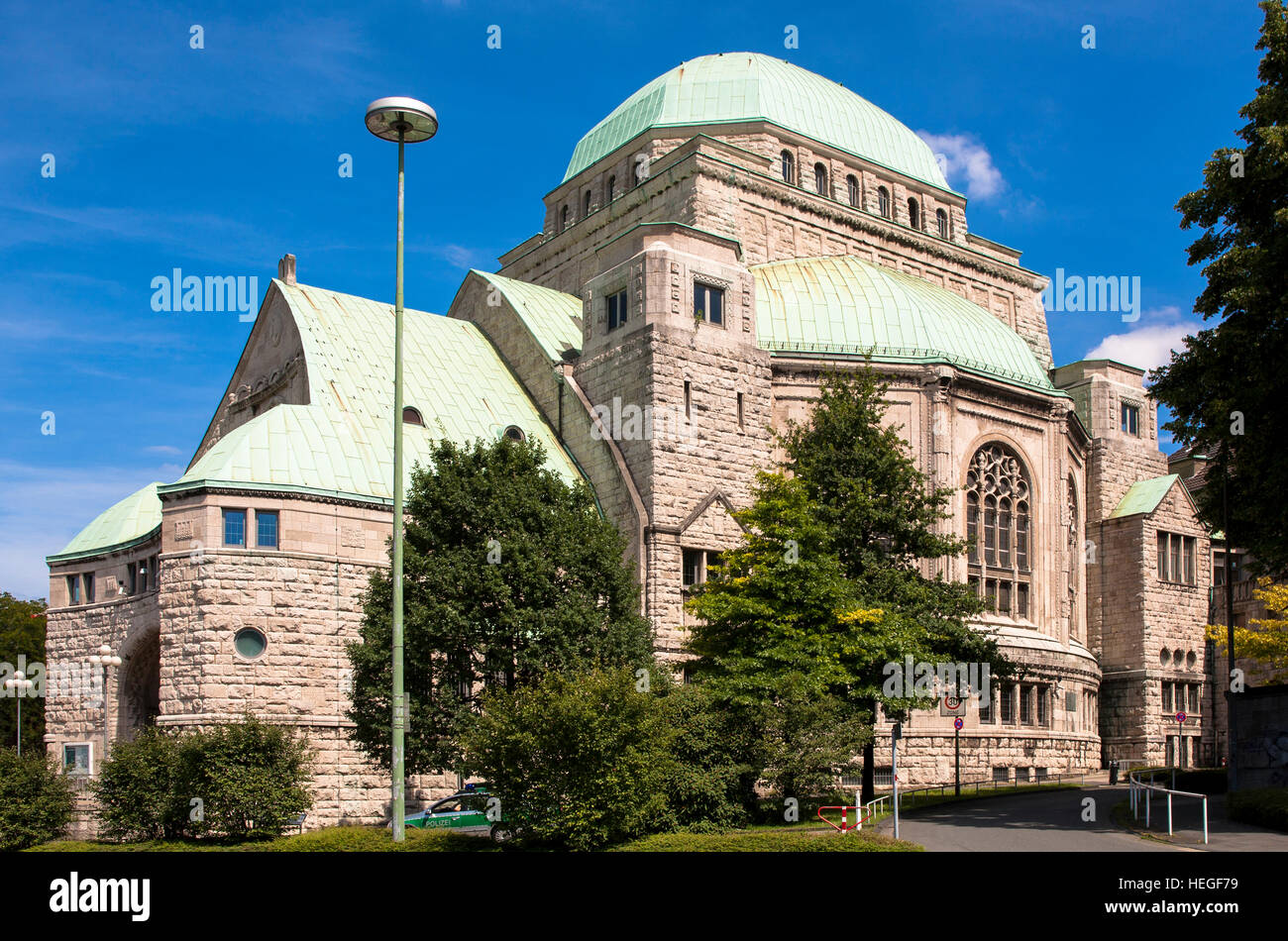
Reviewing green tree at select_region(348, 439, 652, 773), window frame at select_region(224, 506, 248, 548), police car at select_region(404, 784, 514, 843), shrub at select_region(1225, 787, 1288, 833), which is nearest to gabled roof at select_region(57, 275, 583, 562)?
window frame at select_region(224, 506, 248, 548)

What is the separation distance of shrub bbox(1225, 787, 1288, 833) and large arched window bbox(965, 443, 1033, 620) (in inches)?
655

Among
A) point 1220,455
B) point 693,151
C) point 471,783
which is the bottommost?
point 471,783

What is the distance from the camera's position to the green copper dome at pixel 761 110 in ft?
172

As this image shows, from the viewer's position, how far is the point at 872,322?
44094 millimetres

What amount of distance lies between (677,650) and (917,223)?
2703 centimetres

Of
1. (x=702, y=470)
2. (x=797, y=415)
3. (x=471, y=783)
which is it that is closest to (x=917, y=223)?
(x=797, y=415)

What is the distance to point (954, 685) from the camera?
35719mm

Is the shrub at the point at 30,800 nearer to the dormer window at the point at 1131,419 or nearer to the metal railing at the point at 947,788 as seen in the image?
the metal railing at the point at 947,788

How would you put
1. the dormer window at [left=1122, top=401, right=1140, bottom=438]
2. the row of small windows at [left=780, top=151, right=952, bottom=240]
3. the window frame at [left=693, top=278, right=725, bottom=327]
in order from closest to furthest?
1. the window frame at [left=693, top=278, right=725, bottom=327]
2. the row of small windows at [left=780, top=151, right=952, bottom=240]
3. the dormer window at [left=1122, top=401, right=1140, bottom=438]

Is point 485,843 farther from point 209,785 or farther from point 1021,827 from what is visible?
point 1021,827

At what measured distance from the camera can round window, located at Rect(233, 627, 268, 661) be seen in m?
33.5

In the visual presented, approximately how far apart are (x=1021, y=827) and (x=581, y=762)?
9.68 m

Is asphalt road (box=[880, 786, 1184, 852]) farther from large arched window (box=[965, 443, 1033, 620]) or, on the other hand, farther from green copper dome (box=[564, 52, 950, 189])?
green copper dome (box=[564, 52, 950, 189])
